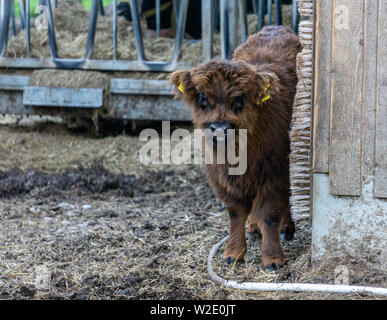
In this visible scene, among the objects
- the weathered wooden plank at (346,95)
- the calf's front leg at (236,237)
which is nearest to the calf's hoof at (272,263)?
the calf's front leg at (236,237)

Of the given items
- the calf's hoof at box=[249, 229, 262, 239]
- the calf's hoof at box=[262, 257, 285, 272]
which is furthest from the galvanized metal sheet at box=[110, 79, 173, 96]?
the calf's hoof at box=[262, 257, 285, 272]

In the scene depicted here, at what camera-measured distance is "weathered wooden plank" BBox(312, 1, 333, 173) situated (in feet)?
12.1

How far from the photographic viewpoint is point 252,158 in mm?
4215

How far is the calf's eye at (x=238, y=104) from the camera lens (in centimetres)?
401

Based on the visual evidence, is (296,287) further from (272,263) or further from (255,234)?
(255,234)

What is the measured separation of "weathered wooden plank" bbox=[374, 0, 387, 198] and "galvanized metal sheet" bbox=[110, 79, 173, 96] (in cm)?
465

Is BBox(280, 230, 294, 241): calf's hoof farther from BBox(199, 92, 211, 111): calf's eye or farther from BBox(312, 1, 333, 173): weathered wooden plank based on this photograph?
BBox(199, 92, 211, 111): calf's eye

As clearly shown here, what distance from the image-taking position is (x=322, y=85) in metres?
3.71

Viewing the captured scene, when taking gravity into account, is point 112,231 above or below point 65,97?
below

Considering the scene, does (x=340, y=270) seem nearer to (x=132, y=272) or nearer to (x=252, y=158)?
(x=252, y=158)

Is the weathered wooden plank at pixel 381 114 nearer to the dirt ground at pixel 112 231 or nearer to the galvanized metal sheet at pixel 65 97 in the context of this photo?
the dirt ground at pixel 112 231

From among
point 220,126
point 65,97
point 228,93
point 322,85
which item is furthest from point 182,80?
point 65,97

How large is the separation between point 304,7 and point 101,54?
4.99 m

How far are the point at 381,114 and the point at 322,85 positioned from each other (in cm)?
40
